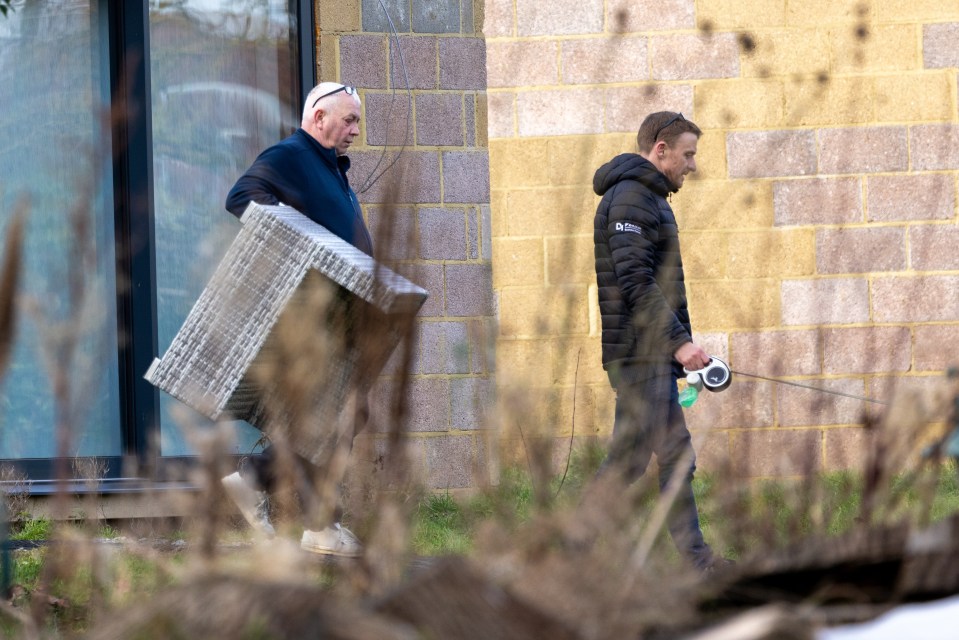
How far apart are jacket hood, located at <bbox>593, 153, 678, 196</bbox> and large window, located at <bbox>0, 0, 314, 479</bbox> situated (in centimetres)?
193

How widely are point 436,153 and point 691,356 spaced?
85.2 inches

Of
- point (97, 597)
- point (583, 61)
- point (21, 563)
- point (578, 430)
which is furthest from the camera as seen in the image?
point (583, 61)

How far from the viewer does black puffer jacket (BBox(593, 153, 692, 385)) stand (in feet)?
15.9

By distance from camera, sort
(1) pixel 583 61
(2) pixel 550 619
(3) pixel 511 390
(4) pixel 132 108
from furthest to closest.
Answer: (1) pixel 583 61 < (4) pixel 132 108 < (3) pixel 511 390 < (2) pixel 550 619

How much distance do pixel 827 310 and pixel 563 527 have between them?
5.58 metres

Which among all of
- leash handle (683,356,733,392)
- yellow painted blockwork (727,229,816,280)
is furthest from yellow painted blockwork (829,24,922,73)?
leash handle (683,356,733,392)

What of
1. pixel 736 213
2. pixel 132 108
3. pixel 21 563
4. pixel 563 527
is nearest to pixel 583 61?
pixel 736 213

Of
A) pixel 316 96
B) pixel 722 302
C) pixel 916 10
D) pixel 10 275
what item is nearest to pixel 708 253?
pixel 722 302

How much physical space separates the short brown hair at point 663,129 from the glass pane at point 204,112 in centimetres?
214

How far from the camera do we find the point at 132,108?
178 centimetres

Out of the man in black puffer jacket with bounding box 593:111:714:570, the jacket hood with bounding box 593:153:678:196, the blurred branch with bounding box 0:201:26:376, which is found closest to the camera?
the blurred branch with bounding box 0:201:26:376

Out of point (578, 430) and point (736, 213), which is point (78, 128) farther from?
point (736, 213)

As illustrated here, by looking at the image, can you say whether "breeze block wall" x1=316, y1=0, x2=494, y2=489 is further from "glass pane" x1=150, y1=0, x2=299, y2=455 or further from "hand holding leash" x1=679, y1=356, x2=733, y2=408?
"hand holding leash" x1=679, y1=356, x2=733, y2=408

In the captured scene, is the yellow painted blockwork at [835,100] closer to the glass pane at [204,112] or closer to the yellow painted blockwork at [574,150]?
the yellow painted blockwork at [574,150]
